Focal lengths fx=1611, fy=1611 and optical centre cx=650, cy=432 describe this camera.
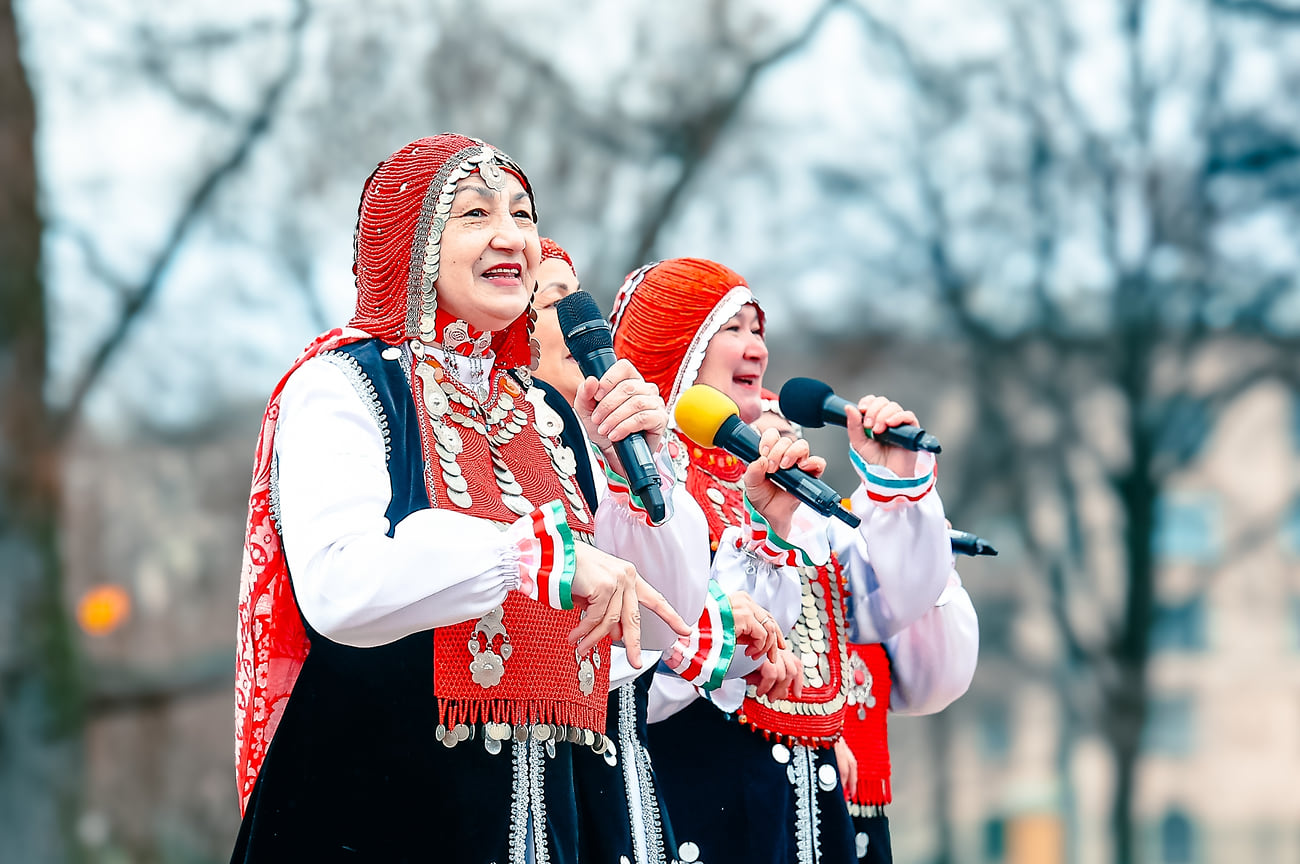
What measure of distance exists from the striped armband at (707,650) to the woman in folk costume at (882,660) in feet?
2.35

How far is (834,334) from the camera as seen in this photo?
40.6 feet

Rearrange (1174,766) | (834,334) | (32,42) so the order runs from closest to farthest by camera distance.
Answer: (32,42) → (834,334) → (1174,766)

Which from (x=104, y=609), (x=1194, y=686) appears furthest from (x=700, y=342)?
(x=1194, y=686)

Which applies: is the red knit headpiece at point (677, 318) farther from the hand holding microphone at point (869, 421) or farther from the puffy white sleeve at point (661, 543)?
the puffy white sleeve at point (661, 543)

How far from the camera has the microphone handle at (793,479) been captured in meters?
2.88

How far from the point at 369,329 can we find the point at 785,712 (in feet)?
4.29

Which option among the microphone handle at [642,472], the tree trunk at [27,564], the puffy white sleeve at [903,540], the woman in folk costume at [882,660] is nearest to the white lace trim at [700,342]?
the woman in folk costume at [882,660]

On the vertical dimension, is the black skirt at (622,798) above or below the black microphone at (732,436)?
below

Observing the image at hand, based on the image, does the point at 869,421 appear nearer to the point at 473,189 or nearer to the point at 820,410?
the point at 820,410

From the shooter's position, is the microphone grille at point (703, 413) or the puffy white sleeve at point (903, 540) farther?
the puffy white sleeve at point (903, 540)

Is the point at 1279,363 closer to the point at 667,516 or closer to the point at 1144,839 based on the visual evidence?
the point at 1144,839

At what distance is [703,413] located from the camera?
3.08 meters

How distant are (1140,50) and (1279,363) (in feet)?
8.50

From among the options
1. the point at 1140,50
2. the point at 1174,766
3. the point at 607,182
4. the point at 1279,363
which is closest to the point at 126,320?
the point at 607,182
